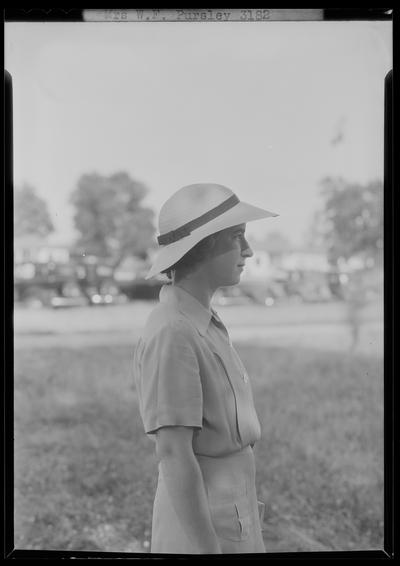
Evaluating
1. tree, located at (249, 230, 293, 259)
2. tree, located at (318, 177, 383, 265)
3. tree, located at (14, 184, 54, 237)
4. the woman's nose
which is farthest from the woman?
tree, located at (318, 177, 383, 265)

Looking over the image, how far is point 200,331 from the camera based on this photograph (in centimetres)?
125

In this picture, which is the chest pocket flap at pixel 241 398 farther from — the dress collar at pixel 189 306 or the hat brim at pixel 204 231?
the hat brim at pixel 204 231

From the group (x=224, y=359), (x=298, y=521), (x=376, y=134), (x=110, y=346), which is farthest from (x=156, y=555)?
(x=376, y=134)

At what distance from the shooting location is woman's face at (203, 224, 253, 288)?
1312 millimetres

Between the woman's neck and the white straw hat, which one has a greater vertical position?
the white straw hat

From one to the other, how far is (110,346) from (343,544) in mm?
1064

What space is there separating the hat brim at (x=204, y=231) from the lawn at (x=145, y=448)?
2.53 feet

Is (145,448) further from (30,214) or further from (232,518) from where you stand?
(30,214)

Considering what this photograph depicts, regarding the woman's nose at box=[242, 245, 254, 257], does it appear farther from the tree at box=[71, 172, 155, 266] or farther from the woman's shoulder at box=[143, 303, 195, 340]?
the tree at box=[71, 172, 155, 266]

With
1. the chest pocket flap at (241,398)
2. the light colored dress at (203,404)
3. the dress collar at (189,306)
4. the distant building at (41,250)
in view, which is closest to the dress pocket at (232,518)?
the light colored dress at (203,404)

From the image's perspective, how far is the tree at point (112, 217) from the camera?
1800mm

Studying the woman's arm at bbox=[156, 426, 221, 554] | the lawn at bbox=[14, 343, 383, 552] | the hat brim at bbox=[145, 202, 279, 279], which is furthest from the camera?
the lawn at bbox=[14, 343, 383, 552]

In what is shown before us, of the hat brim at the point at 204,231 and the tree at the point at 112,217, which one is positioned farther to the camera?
the tree at the point at 112,217

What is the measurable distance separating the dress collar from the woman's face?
76 mm
